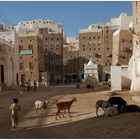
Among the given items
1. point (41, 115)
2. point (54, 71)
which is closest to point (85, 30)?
point (54, 71)

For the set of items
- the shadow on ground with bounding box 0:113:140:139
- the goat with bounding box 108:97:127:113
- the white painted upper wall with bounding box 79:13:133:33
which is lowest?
the shadow on ground with bounding box 0:113:140:139

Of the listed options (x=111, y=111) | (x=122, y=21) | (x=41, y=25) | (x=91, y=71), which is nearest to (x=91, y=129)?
(x=111, y=111)

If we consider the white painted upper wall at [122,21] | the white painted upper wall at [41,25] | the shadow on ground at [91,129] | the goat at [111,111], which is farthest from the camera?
the white painted upper wall at [41,25]

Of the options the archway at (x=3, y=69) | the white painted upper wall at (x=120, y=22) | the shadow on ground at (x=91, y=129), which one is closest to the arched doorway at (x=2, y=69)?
the archway at (x=3, y=69)

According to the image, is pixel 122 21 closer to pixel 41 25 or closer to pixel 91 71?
pixel 41 25

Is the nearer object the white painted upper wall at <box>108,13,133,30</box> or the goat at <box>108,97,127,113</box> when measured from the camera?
the goat at <box>108,97,127,113</box>

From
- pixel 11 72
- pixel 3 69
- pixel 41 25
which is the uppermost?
pixel 41 25

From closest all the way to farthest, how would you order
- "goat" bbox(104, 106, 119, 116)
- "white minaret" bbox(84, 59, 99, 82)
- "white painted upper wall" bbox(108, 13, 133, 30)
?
1. "goat" bbox(104, 106, 119, 116)
2. "white minaret" bbox(84, 59, 99, 82)
3. "white painted upper wall" bbox(108, 13, 133, 30)

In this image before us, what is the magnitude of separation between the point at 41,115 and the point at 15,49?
38202 millimetres

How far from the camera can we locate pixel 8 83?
5081 centimetres

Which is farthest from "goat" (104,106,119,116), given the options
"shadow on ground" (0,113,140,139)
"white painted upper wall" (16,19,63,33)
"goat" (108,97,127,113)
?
"white painted upper wall" (16,19,63,33)

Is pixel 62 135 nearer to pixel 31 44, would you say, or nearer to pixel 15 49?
pixel 15 49

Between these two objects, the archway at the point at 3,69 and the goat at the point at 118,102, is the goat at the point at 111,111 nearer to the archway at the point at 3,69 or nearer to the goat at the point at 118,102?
the goat at the point at 118,102

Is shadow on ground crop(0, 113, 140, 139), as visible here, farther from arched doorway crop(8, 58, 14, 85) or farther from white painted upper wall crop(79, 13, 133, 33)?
white painted upper wall crop(79, 13, 133, 33)
